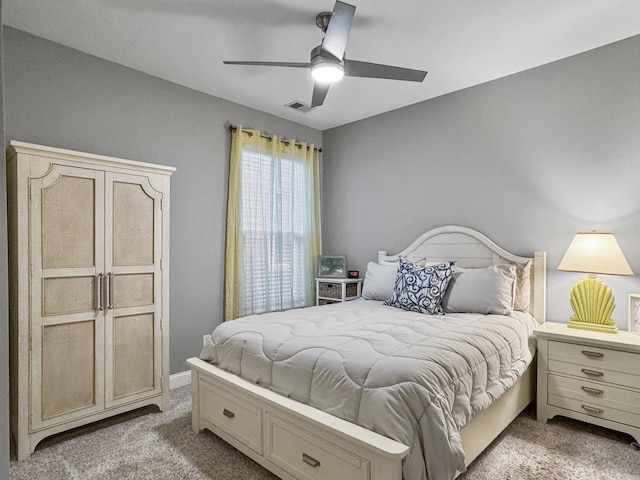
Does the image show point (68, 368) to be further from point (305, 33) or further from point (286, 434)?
point (305, 33)

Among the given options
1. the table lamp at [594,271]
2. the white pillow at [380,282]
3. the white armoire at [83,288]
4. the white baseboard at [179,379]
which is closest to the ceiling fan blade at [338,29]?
the white armoire at [83,288]

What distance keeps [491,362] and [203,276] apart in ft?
8.26

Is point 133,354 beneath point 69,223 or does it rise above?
beneath

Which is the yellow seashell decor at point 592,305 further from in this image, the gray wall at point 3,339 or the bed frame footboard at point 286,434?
the gray wall at point 3,339

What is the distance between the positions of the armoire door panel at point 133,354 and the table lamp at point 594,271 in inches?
119

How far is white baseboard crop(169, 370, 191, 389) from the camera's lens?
130 inches

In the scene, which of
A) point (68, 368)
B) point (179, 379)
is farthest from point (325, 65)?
point (179, 379)

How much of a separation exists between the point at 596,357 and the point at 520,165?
5.21 ft

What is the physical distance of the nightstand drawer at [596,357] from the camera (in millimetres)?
2330

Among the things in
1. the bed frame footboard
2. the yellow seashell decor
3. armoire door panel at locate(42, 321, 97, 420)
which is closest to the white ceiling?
the yellow seashell decor

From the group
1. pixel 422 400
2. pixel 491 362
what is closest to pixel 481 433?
pixel 491 362

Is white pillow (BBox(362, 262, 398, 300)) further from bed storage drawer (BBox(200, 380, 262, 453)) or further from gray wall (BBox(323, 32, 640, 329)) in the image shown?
bed storage drawer (BBox(200, 380, 262, 453))

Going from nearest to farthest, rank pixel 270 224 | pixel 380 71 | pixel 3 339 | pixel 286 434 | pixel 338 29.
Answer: pixel 3 339, pixel 286 434, pixel 338 29, pixel 380 71, pixel 270 224

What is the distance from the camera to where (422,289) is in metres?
2.99
